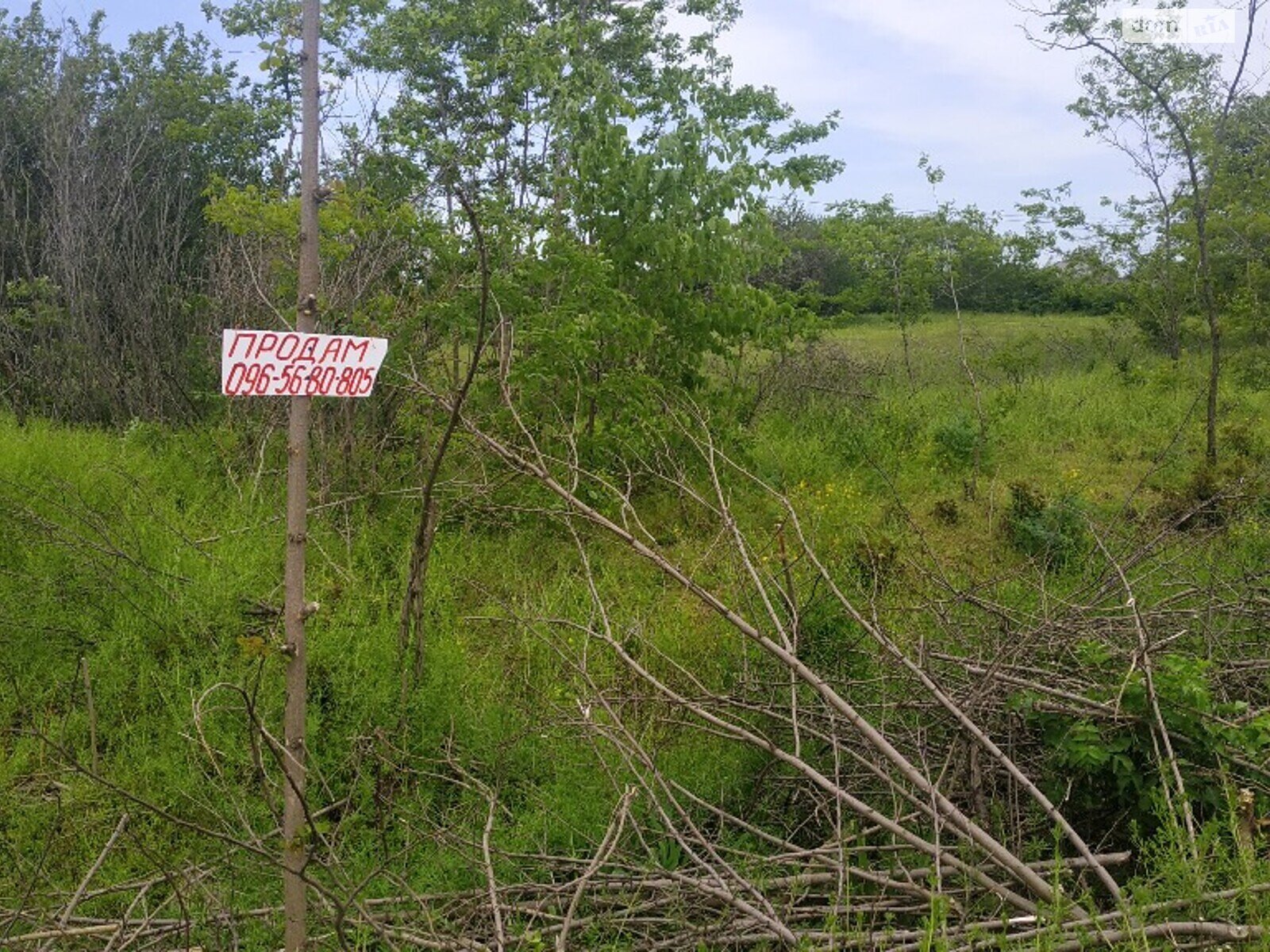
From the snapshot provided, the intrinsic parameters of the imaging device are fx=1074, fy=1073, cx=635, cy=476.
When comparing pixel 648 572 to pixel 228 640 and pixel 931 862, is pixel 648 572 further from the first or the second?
pixel 931 862

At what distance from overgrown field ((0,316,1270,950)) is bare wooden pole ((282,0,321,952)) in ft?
0.35

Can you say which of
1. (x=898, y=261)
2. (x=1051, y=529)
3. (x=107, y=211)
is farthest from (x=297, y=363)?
(x=898, y=261)

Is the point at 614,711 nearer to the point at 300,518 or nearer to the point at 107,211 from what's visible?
the point at 300,518

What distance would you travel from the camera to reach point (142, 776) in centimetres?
365

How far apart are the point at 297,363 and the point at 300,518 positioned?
33 centimetres

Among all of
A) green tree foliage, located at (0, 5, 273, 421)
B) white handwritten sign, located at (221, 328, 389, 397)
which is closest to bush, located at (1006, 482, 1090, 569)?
white handwritten sign, located at (221, 328, 389, 397)

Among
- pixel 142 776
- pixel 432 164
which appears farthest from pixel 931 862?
pixel 432 164

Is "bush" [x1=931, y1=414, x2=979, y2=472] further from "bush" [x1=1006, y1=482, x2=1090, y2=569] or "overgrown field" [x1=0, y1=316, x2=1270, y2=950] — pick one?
"bush" [x1=1006, y1=482, x2=1090, y2=569]

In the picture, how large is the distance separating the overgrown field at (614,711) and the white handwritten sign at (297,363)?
1.67ft

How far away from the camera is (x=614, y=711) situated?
3.36 metres

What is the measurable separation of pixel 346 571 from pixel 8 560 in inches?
61.4

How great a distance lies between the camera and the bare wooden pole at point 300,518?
2.15m

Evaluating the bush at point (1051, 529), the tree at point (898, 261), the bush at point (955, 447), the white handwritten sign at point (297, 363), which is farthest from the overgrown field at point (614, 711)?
the tree at point (898, 261)

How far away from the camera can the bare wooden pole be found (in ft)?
7.06
